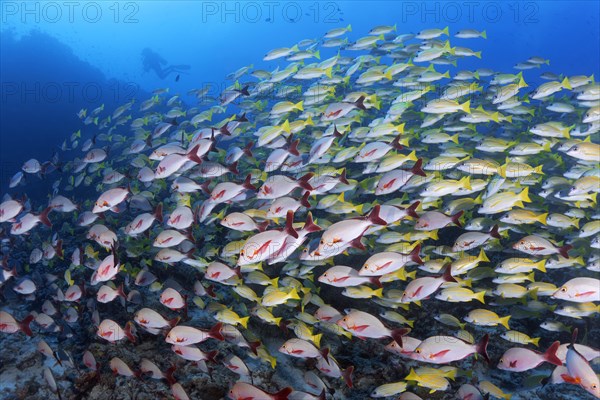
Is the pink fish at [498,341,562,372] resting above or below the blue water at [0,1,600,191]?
below

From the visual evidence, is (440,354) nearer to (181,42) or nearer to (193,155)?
(193,155)

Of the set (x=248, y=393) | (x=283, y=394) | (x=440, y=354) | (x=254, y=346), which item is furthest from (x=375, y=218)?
(x=254, y=346)

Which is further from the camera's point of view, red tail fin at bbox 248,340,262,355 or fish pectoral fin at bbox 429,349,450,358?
red tail fin at bbox 248,340,262,355

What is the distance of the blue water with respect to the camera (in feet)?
81.7

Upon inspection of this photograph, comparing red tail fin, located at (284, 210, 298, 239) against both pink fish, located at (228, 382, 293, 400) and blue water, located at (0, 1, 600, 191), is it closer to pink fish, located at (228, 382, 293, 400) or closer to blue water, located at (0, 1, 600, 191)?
pink fish, located at (228, 382, 293, 400)

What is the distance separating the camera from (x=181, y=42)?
419 feet

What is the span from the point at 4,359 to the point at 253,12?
410 ft

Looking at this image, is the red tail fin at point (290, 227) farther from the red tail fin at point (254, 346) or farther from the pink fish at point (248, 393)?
the red tail fin at point (254, 346)

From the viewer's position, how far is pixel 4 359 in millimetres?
5395

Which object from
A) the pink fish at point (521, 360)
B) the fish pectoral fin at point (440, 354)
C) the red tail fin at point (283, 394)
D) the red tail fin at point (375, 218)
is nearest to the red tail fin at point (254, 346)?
the red tail fin at point (283, 394)

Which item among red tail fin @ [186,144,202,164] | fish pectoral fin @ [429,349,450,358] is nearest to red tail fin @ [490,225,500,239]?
fish pectoral fin @ [429,349,450,358]

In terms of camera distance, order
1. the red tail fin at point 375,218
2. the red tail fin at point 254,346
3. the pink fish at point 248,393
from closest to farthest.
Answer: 1. the pink fish at point 248,393
2. the red tail fin at point 375,218
3. the red tail fin at point 254,346

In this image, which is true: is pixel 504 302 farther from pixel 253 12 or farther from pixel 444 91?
pixel 253 12

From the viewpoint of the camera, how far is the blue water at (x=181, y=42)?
24.9 m
